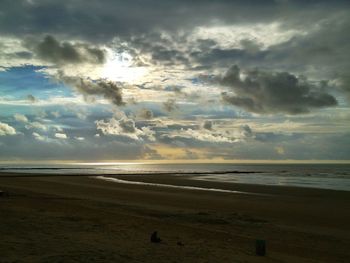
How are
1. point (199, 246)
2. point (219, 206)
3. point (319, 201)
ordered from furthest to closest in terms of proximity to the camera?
1. point (319, 201)
2. point (219, 206)
3. point (199, 246)

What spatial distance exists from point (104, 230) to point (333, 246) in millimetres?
8590

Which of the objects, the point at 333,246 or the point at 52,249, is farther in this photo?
the point at 333,246

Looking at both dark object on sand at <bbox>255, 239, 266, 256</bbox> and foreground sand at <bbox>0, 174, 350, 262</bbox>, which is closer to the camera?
foreground sand at <bbox>0, 174, 350, 262</bbox>

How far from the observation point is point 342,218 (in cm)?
2005

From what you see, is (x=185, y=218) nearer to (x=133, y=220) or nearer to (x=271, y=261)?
(x=133, y=220)

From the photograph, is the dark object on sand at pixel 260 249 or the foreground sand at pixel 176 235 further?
the dark object on sand at pixel 260 249

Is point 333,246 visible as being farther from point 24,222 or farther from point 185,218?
point 24,222

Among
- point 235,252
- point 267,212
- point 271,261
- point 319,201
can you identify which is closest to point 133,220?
point 235,252

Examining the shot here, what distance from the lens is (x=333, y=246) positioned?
1330 cm

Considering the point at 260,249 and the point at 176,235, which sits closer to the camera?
the point at 260,249

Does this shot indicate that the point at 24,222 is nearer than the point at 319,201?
Yes

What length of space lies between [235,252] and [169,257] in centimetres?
246

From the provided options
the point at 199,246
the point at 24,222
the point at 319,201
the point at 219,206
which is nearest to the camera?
the point at 199,246

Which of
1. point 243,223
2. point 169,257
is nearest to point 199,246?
point 169,257
